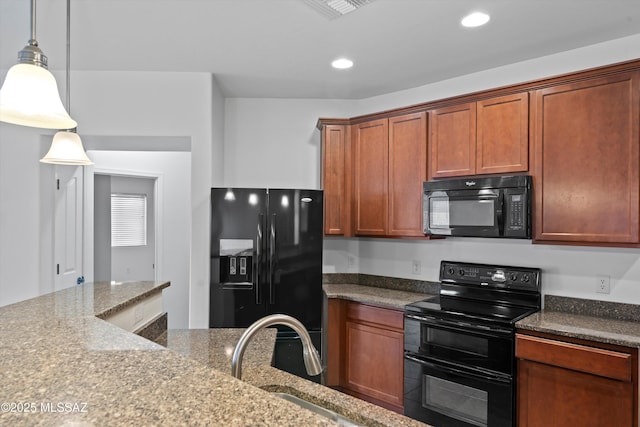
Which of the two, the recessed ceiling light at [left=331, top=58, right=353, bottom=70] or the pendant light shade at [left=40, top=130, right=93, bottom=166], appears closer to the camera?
the pendant light shade at [left=40, top=130, right=93, bottom=166]

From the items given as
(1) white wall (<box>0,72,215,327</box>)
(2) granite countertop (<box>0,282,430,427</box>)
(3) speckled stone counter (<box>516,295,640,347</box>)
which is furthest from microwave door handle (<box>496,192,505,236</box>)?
(1) white wall (<box>0,72,215,327</box>)

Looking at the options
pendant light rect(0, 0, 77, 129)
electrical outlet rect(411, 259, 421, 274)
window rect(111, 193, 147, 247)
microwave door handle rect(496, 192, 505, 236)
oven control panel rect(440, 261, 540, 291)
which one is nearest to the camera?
pendant light rect(0, 0, 77, 129)

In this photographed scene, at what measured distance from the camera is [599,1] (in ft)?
6.87

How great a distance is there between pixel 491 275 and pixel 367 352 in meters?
1.14

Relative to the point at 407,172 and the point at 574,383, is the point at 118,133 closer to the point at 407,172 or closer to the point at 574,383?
the point at 407,172

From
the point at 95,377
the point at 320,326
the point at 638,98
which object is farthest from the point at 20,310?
the point at 638,98

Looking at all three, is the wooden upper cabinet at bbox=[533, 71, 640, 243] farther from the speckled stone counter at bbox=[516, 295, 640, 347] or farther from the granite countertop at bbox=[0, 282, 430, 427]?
the granite countertop at bbox=[0, 282, 430, 427]

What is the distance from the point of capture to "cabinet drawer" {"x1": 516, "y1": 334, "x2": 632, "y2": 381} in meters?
2.04

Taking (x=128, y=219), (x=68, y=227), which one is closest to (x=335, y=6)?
(x=68, y=227)

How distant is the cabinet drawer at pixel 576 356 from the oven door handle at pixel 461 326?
0.11 m

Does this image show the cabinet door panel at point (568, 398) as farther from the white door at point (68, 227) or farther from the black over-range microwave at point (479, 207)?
the white door at point (68, 227)

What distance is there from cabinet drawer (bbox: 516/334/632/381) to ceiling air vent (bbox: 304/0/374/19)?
209cm

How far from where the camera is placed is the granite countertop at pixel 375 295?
3051 millimetres

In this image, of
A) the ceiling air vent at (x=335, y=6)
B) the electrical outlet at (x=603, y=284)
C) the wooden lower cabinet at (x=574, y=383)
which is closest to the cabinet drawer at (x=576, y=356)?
the wooden lower cabinet at (x=574, y=383)
